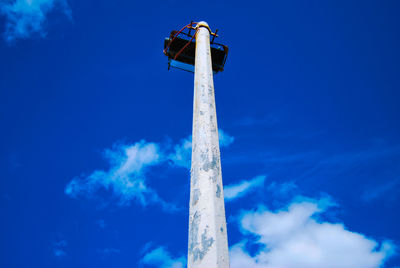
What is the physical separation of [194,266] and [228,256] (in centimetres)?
30

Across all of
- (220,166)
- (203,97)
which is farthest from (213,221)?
(203,97)

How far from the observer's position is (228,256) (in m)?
2.20

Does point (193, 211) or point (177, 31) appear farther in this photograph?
point (177, 31)

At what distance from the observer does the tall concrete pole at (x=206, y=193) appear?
7.02ft

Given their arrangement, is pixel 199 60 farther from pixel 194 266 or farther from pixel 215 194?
pixel 194 266

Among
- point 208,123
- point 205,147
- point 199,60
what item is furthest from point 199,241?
point 199,60

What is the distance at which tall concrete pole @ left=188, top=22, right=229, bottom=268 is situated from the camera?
214 centimetres

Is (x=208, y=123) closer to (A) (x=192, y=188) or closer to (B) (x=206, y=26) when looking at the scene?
(A) (x=192, y=188)

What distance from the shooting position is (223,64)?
8.70m

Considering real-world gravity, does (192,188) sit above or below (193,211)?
above

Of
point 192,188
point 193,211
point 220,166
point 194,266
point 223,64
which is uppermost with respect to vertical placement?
point 223,64

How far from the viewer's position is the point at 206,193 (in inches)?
99.3

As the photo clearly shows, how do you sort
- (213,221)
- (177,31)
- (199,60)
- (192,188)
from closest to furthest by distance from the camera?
(213,221) < (192,188) < (199,60) < (177,31)

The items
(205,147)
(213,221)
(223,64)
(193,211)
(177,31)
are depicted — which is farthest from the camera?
(223,64)
